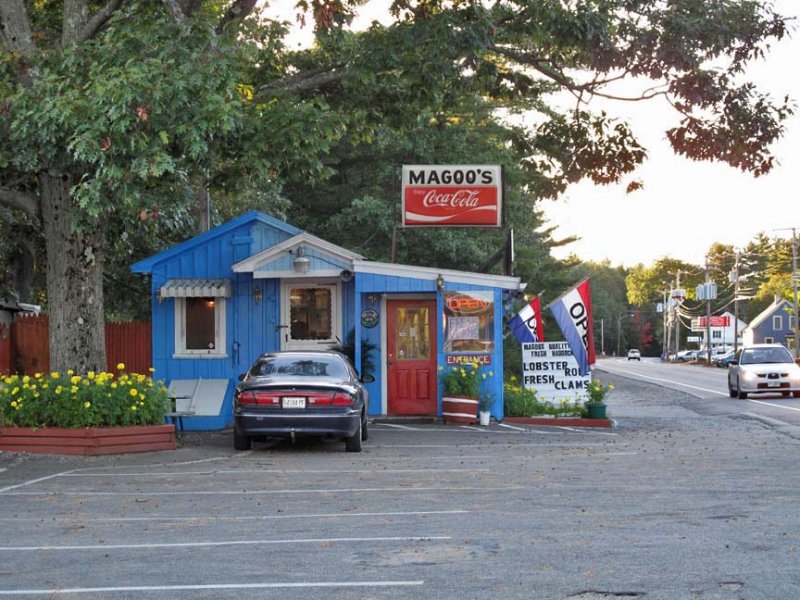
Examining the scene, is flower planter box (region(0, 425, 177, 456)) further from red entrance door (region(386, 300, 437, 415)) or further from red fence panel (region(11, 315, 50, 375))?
red entrance door (region(386, 300, 437, 415))

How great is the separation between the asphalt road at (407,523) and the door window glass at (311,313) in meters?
5.01

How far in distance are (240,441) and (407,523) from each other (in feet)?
24.3

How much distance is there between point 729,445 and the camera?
18.1 m

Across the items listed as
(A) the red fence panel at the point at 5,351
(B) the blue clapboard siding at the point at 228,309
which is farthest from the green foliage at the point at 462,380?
(A) the red fence panel at the point at 5,351

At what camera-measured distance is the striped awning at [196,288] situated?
864 inches

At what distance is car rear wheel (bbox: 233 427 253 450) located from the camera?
17047 mm

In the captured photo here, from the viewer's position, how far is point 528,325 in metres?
25.5

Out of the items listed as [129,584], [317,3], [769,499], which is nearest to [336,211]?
[317,3]

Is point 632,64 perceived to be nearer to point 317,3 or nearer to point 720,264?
point 317,3

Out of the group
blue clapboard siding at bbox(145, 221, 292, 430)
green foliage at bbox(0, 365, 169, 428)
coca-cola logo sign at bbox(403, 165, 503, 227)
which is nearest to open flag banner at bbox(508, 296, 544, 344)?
coca-cola logo sign at bbox(403, 165, 503, 227)

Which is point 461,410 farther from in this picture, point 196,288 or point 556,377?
point 196,288

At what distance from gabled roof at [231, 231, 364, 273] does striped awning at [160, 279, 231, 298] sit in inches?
20.3

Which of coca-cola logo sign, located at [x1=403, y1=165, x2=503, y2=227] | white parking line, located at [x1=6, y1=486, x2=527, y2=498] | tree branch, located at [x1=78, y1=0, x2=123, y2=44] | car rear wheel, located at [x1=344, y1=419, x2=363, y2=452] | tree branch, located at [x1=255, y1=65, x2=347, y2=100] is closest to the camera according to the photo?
white parking line, located at [x1=6, y1=486, x2=527, y2=498]

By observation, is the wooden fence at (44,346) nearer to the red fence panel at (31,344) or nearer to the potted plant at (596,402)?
the red fence panel at (31,344)
